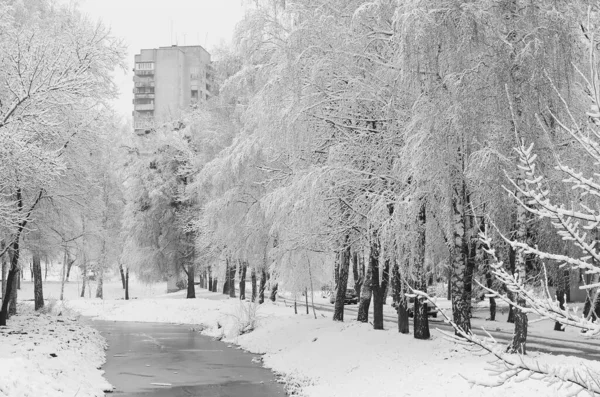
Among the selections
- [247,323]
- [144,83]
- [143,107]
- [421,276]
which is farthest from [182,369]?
[144,83]

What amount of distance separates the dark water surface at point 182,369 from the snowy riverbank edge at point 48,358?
68 centimetres

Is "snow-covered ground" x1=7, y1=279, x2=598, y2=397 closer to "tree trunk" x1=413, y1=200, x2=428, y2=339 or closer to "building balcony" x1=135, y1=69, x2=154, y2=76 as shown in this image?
"tree trunk" x1=413, y1=200, x2=428, y2=339

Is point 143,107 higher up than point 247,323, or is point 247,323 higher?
point 143,107

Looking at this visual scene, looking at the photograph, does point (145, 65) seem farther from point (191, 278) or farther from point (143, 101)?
point (191, 278)

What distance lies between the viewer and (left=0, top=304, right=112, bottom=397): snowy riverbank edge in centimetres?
1164

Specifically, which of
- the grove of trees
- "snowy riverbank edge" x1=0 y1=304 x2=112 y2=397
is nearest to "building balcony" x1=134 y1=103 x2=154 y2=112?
the grove of trees

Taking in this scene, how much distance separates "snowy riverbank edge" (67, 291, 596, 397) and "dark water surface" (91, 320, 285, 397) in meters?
0.85

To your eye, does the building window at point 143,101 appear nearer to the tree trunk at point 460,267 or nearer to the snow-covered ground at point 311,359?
the snow-covered ground at point 311,359

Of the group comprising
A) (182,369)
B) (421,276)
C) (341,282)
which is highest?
(421,276)

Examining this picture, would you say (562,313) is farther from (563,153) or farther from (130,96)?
(130,96)

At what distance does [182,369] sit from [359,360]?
6179 mm

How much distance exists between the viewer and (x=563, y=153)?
540 inches

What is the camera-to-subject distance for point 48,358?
1627 cm

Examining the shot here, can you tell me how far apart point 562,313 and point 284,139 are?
1420 centimetres
